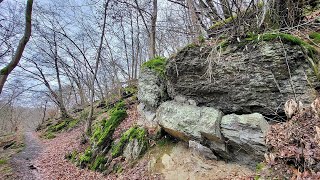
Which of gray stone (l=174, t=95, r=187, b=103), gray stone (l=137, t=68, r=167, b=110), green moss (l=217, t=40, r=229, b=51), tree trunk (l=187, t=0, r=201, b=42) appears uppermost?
tree trunk (l=187, t=0, r=201, b=42)

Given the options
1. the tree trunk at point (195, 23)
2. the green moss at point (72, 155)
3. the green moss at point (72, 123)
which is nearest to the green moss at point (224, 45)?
the tree trunk at point (195, 23)

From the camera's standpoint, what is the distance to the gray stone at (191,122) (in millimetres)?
4992

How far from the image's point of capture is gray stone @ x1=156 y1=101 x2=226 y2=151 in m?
4.99

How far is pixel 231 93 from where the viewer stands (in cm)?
517

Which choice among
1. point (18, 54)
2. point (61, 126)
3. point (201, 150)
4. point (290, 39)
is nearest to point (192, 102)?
point (201, 150)

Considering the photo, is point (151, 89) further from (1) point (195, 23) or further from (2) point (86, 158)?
(2) point (86, 158)

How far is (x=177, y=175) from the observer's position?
17.1 ft

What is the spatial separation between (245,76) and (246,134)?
1.35m

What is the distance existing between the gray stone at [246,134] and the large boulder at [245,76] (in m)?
0.38

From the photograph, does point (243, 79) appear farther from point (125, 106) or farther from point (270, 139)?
point (125, 106)

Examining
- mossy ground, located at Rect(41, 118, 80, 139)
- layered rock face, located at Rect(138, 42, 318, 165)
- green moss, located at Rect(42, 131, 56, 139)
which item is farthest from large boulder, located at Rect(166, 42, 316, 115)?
green moss, located at Rect(42, 131, 56, 139)

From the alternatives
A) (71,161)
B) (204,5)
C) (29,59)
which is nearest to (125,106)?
(71,161)

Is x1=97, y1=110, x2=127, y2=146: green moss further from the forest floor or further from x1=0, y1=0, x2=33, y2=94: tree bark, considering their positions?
x1=0, y1=0, x2=33, y2=94: tree bark

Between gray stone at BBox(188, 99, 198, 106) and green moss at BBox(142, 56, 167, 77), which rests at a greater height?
green moss at BBox(142, 56, 167, 77)
